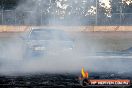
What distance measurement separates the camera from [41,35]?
1623 cm

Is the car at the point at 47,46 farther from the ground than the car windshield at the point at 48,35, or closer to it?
closer to it

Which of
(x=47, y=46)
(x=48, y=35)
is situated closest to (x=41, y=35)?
(x=48, y=35)

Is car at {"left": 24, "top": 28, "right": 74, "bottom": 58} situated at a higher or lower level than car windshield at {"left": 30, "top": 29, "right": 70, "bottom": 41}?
lower

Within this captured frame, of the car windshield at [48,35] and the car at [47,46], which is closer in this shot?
the car at [47,46]

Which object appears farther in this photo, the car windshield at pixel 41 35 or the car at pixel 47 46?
the car windshield at pixel 41 35

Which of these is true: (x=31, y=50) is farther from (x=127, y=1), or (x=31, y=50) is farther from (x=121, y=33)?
(x=127, y=1)

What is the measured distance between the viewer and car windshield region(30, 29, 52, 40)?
625 inches

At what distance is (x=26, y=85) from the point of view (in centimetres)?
947

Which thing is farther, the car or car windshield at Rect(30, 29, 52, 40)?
car windshield at Rect(30, 29, 52, 40)

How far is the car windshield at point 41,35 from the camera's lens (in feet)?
52.1

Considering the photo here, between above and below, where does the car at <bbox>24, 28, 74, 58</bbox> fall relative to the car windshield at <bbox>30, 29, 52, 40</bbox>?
below

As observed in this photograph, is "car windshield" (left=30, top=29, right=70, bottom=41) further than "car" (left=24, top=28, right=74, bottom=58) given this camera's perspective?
Yes

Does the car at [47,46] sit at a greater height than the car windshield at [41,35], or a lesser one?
lesser

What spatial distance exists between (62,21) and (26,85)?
19.4 meters
